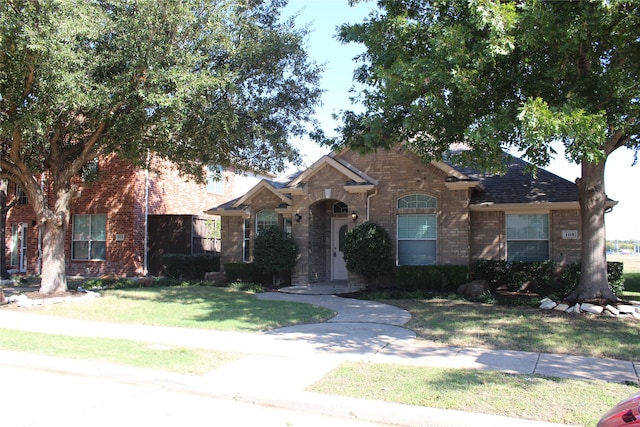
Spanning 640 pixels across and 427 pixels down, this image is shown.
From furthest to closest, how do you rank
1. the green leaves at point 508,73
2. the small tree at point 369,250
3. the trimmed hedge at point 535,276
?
the small tree at point 369,250
the trimmed hedge at point 535,276
the green leaves at point 508,73

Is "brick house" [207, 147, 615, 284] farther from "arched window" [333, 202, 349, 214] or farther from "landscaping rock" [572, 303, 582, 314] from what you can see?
"landscaping rock" [572, 303, 582, 314]

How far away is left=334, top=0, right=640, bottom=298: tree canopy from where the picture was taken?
8.73m

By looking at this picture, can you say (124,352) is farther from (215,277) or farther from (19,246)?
(19,246)

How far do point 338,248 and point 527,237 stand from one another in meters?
6.50

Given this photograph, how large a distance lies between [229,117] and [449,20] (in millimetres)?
6158

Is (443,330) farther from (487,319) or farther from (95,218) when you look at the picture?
(95,218)

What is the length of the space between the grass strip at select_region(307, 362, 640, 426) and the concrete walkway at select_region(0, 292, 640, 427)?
23 cm

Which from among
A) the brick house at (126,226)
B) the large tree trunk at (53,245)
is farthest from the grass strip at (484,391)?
the brick house at (126,226)

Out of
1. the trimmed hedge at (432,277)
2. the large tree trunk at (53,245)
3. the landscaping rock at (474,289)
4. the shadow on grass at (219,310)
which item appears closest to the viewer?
the shadow on grass at (219,310)

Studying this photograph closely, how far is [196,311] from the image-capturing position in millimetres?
12438

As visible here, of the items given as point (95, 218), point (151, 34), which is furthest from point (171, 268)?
point (151, 34)

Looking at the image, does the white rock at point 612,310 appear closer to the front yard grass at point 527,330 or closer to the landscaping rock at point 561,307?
the front yard grass at point 527,330

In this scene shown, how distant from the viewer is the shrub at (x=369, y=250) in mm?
16062

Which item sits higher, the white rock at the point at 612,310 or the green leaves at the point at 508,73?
the green leaves at the point at 508,73
